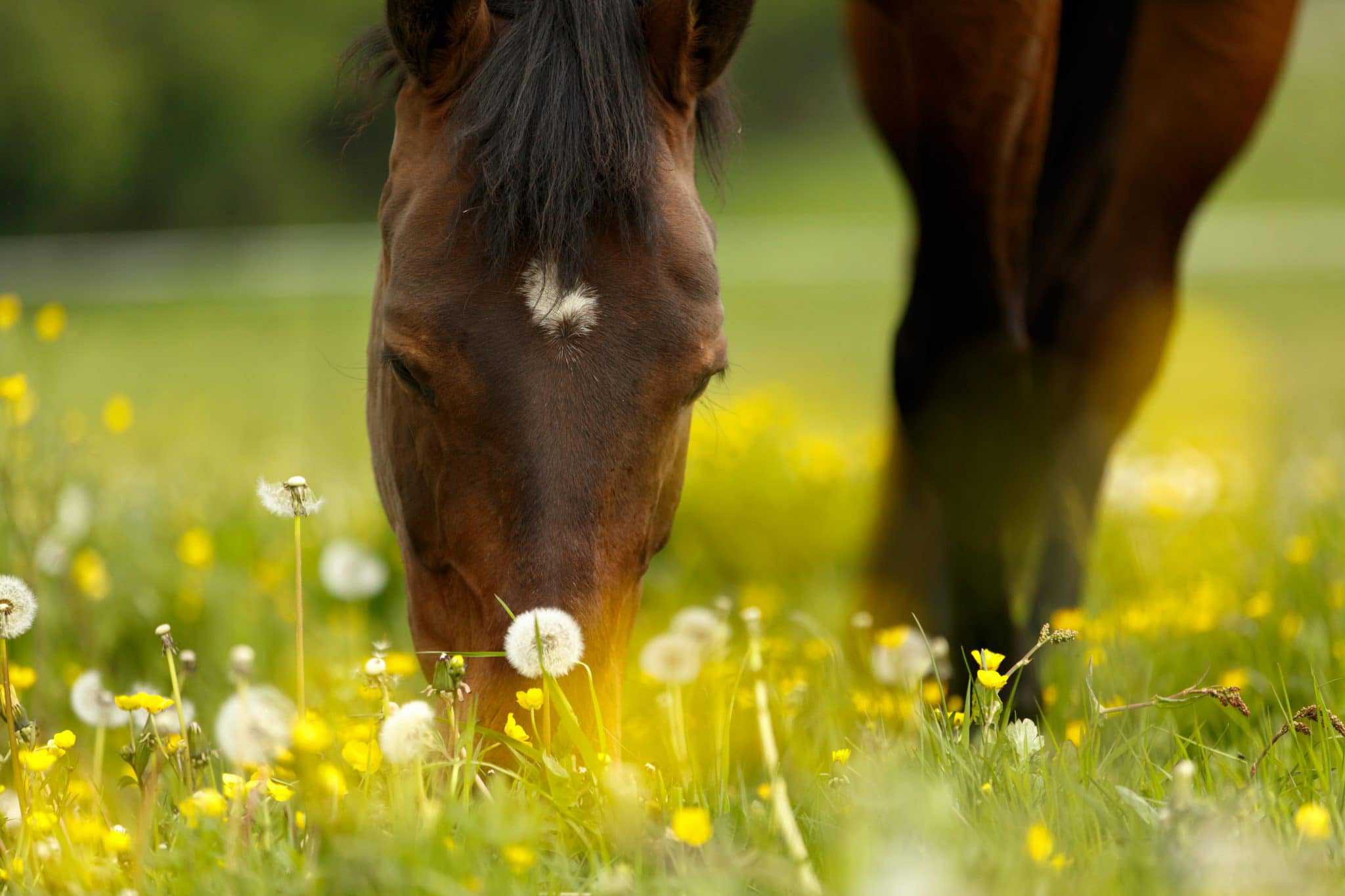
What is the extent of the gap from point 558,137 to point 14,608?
3.63 ft

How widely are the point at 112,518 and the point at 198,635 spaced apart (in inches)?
35.1

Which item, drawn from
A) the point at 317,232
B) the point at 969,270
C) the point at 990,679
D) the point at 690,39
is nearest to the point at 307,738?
the point at 990,679

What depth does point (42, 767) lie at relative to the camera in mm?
1817

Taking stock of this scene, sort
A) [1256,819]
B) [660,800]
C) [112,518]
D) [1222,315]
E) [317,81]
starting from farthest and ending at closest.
Answer: [317,81] < [1222,315] < [112,518] < [660,800] < [1256,819]

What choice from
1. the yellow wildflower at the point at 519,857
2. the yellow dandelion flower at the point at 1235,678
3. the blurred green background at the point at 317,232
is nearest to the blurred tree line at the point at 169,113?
the blurred green background at the point at 317,232

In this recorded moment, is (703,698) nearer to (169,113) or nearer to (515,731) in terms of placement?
(515,731)

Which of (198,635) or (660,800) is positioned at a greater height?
(660,800)

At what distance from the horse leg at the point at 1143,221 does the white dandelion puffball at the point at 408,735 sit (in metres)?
2.30

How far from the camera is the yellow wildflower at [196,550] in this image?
3988 millimetres

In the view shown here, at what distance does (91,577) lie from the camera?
3.64 m

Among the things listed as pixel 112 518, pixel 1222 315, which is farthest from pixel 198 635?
pixel 1222 315

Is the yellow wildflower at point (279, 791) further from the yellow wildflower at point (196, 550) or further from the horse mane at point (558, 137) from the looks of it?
the yellow wildflower at point (196, 550)

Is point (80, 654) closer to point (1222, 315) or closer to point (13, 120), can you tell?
point (1222, 315)

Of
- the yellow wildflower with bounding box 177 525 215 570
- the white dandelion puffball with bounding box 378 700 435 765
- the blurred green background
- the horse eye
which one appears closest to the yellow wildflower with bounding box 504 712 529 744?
the white dandelion puffball with bounding box 378 700 435 765
